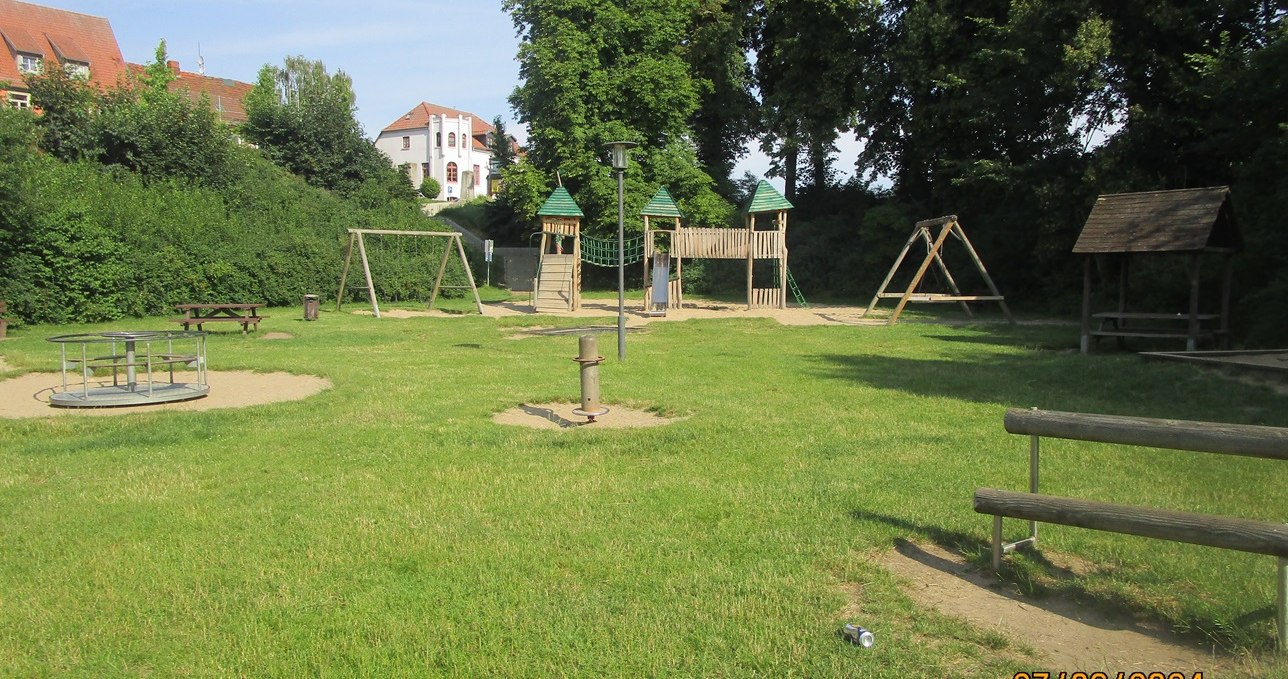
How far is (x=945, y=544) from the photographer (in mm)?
5039

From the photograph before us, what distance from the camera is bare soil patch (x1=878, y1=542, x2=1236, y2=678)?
11.7 feet

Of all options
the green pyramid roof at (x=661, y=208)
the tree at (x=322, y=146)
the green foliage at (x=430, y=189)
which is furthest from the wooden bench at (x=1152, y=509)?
the green foliage at (x=430, y=189)

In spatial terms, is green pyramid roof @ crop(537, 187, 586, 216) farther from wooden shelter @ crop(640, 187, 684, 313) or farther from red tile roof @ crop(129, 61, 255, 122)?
red tile roof @ crop(129, 61, 255, 122)

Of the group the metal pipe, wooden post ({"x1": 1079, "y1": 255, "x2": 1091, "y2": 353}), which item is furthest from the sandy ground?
wooden post ({"x1": 1079, "y1": 255, "x2": 1091, "y2": 353})

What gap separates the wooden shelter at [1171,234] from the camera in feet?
46.0

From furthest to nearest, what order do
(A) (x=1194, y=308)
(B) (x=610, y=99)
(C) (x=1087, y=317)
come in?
1. (B) (x=610, y=99)
2. (C) (x=1087, y=317)
3. (A) (x=1194, y=308)

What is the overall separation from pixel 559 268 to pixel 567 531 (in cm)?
2206

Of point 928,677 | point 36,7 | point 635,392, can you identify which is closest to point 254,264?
point 635,392

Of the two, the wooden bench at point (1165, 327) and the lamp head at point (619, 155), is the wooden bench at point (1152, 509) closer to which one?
the lamp head at point (619, 155)

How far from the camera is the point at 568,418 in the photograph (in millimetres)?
9055

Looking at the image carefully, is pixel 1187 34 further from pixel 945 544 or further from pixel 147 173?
pixel 147 173

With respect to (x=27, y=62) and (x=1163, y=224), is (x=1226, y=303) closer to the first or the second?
(x=1163, y=224)

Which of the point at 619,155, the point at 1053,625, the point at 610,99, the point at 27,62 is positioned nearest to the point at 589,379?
the point at 619,155

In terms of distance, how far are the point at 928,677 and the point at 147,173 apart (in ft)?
109
